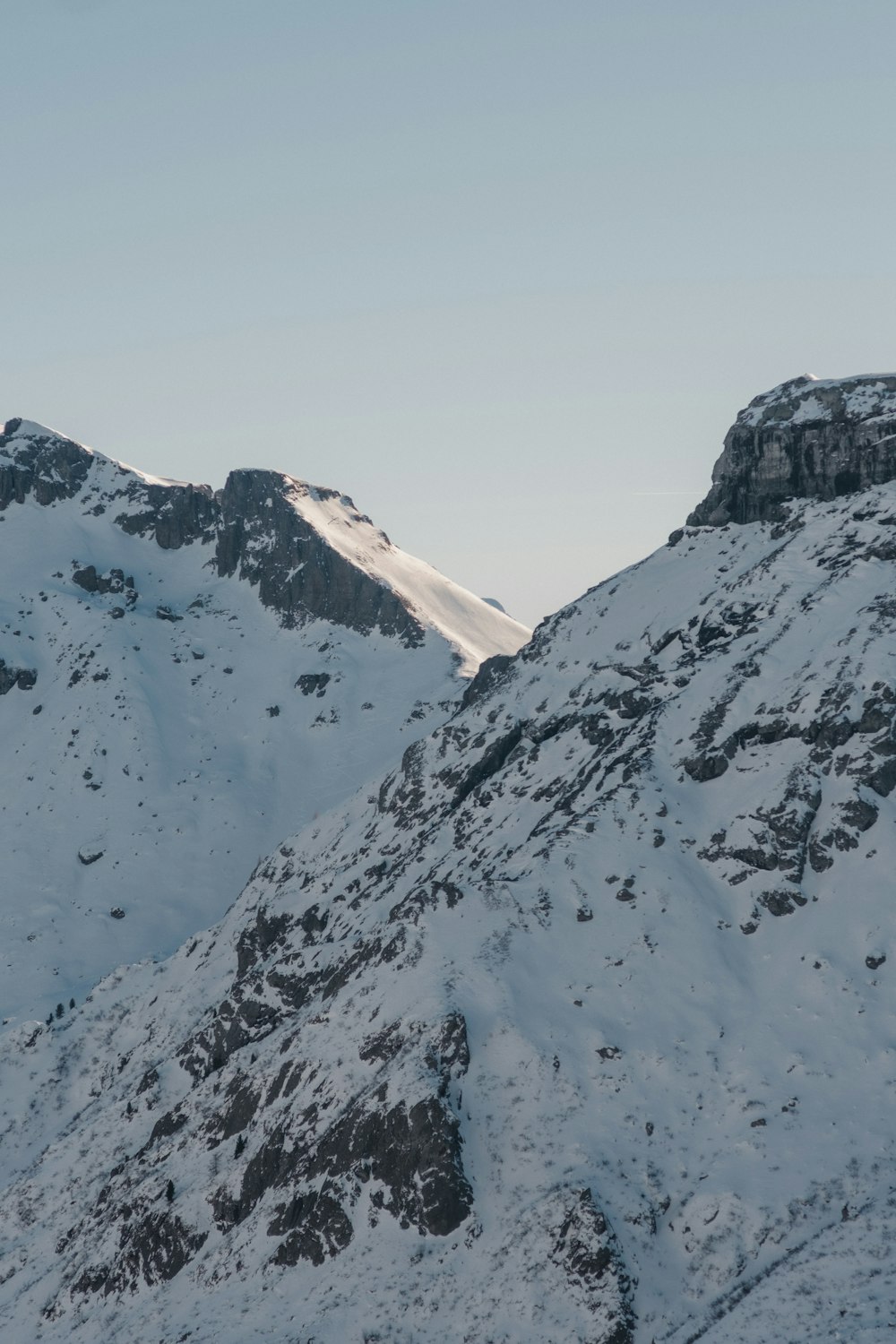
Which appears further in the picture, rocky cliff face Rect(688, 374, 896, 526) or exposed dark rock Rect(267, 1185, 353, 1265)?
rocky cliff face Rect(688, 374, 896, 526)

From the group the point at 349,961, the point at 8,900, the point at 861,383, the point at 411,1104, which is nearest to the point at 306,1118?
the point at 411,1104

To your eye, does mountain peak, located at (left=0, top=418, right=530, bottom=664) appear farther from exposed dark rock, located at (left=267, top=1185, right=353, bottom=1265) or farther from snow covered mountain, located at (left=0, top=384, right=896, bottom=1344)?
exposed dark rock, located at (left=267, top=1185, right=353, bottom=1265)

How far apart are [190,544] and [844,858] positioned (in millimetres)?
140863

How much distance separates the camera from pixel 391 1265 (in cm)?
5188

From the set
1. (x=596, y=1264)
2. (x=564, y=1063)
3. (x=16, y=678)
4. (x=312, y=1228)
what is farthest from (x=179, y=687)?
(x=596, y=1264)

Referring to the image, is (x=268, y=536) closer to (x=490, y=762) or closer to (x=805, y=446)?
(x=805, y=446)

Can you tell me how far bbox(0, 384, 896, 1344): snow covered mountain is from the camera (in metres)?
49.5

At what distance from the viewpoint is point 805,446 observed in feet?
332

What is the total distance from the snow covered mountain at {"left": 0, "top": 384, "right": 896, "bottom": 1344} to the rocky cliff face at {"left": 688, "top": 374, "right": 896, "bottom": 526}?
→ 235 inches

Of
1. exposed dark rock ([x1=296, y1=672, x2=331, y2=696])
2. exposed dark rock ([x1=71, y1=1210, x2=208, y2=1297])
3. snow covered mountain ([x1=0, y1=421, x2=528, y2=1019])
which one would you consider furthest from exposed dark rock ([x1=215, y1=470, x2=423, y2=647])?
exposed dark rock ([x1=71, y1=1210, x2=208, y2=1297])

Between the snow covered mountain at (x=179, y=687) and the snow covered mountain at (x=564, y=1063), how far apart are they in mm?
37378

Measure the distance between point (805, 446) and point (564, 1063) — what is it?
5851 cm

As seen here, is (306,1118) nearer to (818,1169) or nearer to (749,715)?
(818,1169)

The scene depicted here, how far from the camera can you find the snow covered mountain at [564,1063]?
4947cm
